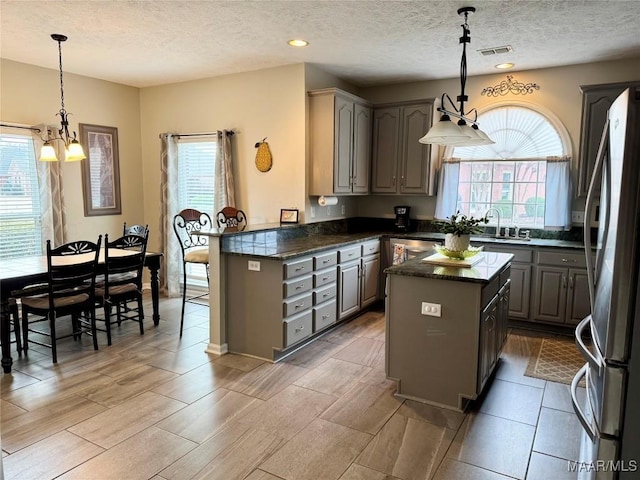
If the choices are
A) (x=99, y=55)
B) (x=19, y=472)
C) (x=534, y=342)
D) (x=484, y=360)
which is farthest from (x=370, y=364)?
(x=99, y=55)

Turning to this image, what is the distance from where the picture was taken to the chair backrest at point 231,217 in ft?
16.7

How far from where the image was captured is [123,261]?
4.23 m

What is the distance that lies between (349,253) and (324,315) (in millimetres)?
758

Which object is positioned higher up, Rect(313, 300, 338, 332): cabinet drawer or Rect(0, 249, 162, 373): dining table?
Rect(0, 249, 162, 373): dining table

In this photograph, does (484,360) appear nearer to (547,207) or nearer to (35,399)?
(547,207)

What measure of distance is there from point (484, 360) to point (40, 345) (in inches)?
Result: 144

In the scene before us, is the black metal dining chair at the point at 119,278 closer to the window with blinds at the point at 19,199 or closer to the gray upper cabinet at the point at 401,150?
the window with blinds at the point at 19,199

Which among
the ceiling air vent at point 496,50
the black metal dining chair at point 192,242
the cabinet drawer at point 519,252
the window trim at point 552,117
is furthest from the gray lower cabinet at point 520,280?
the black metal dining chair at point 192,242

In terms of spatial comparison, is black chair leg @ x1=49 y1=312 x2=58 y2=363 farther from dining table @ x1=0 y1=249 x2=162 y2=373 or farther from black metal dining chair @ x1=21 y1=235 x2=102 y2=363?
dining table @ x1=0 y1=249 x2=162 y2=373

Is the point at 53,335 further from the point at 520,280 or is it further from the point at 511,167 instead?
the point at 511,167

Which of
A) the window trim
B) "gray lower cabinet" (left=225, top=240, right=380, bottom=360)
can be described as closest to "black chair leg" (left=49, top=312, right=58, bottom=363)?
"gray lower cabinet" (left=225, top=240, right=380, bottom=360)

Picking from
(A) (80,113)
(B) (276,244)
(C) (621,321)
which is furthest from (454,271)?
(A) (80,113)

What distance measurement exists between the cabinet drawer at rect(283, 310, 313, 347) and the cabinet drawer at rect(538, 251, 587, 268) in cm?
245

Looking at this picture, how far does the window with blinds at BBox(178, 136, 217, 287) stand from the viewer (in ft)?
18.5
